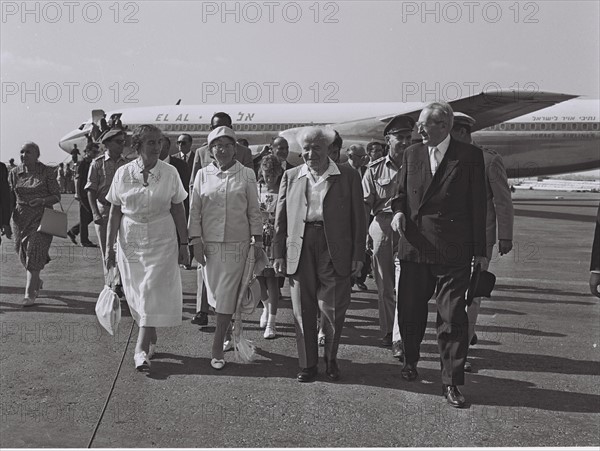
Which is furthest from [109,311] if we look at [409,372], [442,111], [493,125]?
[493,125]

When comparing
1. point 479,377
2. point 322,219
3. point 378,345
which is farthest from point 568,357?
point 322,219

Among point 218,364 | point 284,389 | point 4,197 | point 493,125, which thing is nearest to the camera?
point 284,389

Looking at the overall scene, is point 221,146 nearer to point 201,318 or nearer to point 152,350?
point 152,350

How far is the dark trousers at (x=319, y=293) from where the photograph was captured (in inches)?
187

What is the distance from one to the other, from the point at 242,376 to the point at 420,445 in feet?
5.33

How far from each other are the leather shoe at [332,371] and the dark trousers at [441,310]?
50cm

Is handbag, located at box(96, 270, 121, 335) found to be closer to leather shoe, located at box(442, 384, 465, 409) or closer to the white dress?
the white dress

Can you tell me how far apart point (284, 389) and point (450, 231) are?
1.50 m

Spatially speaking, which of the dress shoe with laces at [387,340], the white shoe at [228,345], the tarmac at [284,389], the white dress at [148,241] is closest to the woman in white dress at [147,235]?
the white dress at [148,241]

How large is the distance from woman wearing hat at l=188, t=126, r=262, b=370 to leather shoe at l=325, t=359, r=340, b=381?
84cm

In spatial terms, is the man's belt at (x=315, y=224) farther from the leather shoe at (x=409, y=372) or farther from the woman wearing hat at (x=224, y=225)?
the leather shoe at (x=409, y=372)

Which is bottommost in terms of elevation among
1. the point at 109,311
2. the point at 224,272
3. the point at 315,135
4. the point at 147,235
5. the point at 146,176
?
the point at 109,311

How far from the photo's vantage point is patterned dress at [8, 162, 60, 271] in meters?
7.22

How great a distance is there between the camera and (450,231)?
14.2 feet
